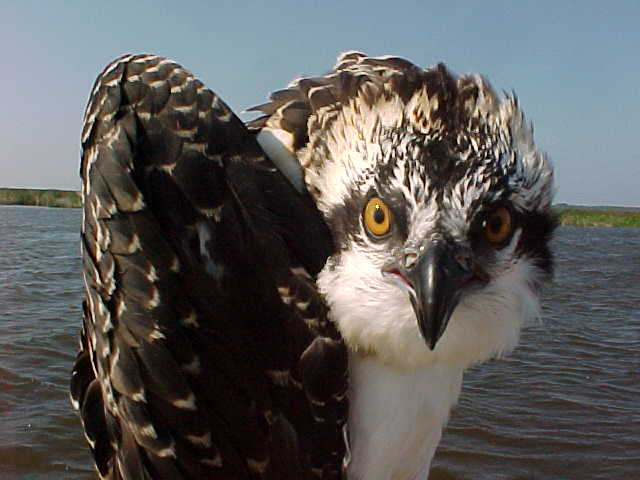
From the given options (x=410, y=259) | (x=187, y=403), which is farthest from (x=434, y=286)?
(x=187, y=403)

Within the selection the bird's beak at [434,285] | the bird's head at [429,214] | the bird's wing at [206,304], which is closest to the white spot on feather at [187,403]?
the bird's wing at [206,304]

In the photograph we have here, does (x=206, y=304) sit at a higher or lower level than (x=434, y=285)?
lower

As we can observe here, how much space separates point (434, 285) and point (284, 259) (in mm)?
694

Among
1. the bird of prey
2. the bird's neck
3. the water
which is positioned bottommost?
the water

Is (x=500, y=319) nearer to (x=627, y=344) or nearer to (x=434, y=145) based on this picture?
(x=434, y=145)

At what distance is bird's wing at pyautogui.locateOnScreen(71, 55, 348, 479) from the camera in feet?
9.41

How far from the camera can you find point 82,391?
3566 mm

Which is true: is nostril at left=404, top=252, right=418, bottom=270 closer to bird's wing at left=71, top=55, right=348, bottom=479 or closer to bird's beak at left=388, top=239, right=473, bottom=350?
bird's beak at left=388, top=239, right=473, bottom=350

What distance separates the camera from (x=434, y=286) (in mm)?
2617

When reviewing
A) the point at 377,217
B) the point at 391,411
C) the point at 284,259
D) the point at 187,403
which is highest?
the point at 377,217

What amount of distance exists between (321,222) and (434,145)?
613mm

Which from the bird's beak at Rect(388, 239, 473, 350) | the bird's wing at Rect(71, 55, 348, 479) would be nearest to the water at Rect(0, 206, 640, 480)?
the bird's beak at Rect(388, 239, 473, 350)

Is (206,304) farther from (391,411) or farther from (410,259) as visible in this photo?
(391,411)

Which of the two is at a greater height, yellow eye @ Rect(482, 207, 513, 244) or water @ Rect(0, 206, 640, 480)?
yellow eye @ Rect(482, 207, 513, 244)
